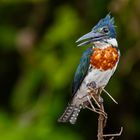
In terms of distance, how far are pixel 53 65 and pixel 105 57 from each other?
2.71 m

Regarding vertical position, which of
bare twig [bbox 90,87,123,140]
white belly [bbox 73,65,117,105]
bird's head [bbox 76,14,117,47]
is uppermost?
bird's head [bbox 76,14,117,47]

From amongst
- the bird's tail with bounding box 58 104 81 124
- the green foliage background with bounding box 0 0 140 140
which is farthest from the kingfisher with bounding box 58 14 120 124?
the green foliage background with bounding box 0 0 140 140

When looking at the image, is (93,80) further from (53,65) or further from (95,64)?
(53,65)

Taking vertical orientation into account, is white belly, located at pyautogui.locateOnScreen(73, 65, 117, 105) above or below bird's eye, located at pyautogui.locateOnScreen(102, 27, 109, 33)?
below

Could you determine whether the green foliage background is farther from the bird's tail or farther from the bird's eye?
the bird's eye

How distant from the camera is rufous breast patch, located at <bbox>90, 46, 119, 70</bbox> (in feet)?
6.24

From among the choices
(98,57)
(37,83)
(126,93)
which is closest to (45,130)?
(37,83)

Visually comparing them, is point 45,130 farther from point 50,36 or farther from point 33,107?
point 50,36

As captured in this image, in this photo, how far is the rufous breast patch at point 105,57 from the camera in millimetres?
1902

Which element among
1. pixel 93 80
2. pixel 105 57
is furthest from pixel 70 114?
pixel 105 57

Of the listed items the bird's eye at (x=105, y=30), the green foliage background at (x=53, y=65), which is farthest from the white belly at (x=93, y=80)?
the green foliage background at (x=53, y=65)

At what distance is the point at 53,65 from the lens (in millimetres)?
4633

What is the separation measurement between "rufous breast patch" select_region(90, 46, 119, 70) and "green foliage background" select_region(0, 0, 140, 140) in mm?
2359

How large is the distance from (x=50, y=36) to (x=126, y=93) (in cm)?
70
